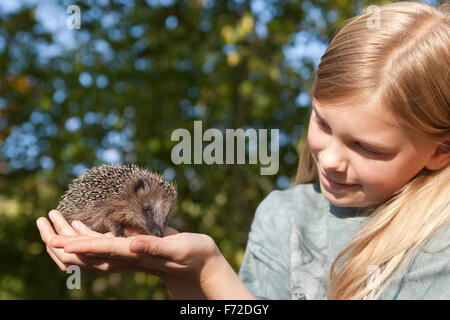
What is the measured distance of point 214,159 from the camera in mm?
4488

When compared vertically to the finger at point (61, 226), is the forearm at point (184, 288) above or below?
below

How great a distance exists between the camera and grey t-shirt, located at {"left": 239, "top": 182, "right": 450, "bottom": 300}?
2.35 metres

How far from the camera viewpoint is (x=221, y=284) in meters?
1.78

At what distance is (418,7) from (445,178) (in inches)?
30.8

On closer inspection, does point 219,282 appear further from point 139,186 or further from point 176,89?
point 176,89

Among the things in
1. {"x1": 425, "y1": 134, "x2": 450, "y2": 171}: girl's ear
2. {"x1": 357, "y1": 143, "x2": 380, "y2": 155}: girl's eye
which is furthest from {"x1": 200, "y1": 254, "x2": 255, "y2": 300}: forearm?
{"x1": 425, "y1": 134, "x2": 450, "y2": 171}: girl's ear

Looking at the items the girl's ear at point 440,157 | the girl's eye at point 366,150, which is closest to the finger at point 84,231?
the girl's eye at point 366,150

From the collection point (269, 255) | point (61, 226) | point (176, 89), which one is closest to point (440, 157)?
point (269, 255)

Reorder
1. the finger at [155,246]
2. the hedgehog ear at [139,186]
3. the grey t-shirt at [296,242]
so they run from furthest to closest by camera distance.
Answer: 1. the hedgehog ear at [139,186]
2. the grey t-shirt at [296,242]
3. the finger at [155,246]

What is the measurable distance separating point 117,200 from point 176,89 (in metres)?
2.24

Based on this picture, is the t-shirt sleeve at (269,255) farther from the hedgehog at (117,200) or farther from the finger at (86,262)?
the finger at (86,262)

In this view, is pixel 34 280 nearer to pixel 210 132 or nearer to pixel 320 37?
pixel 210 132

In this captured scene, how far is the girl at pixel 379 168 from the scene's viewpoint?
183 centimetres

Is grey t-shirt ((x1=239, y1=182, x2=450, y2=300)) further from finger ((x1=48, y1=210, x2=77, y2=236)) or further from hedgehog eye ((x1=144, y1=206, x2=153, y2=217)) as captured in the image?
finger ((x1=48, y1=210, x2=77, y2=236))
